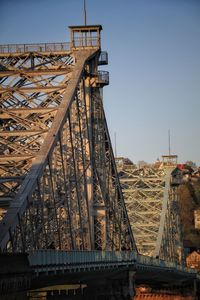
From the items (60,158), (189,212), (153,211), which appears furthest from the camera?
(189,212)

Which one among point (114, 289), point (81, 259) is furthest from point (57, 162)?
point (114, 289)

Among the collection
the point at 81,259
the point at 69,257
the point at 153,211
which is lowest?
the point at 81,259

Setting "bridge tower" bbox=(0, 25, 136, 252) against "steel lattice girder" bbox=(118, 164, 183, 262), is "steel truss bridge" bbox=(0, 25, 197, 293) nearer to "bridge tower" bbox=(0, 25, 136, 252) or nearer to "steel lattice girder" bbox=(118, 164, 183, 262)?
"bridge tower" bbox=(0, 25, 136, 252)

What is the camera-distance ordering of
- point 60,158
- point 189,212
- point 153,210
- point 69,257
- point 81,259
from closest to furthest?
point 69,257 < point 81,259 < point 60,158 < point 153,210 < point 189,212

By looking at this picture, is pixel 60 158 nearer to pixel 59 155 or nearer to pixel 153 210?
pixel 59 155

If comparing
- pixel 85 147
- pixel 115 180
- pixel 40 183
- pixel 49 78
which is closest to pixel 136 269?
pixel 115 180

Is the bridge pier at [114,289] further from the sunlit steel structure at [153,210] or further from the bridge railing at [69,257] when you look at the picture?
the sunlit steel structure at [153,210]

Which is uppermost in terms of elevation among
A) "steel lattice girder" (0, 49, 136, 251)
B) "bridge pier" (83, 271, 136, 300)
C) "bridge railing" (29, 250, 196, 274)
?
"steel lattice girder" (0, 49, 136, 251)

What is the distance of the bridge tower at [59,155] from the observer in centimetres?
3872

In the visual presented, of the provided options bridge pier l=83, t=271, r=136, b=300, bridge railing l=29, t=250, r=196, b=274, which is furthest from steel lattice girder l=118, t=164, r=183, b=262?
bridge pier l=83, t=271, r=136, b=300

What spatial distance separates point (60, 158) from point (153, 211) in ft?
170

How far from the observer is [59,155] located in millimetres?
49781

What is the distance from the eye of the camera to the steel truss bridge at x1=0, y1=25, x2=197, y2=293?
127ft

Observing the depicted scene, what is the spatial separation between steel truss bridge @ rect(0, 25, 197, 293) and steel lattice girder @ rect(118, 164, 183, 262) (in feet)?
67.1
